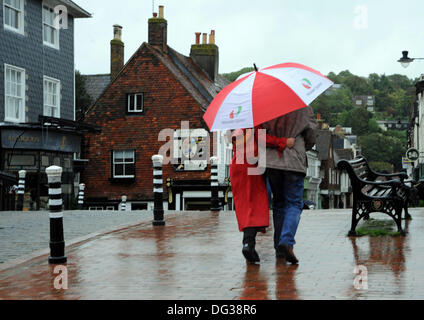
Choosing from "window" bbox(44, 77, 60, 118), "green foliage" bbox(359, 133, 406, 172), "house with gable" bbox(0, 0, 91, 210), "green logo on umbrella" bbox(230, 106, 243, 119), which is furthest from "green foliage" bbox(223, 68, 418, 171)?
"green logo on umbrella" bbox(230, 106, 243, 119)

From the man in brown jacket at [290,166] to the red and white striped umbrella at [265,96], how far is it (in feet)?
1.46

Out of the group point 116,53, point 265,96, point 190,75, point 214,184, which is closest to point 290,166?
point 265,96

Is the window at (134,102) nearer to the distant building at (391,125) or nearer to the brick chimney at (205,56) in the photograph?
the brick chimney at (205,56)

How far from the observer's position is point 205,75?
40844 mm

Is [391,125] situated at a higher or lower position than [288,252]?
higher

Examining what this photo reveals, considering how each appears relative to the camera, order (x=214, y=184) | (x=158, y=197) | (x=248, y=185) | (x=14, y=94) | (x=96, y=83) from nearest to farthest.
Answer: (x=248, y=185)
(x=158, y=197)
(x=214, y=184)
(x=14, y=94)
(x=96, y=83)

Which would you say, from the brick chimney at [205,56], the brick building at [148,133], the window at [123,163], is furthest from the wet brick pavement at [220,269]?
the brick chimney at [205,56]

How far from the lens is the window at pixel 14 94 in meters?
24.2

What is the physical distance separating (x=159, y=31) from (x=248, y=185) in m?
31.5

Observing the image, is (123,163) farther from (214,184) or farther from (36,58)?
(214,184)

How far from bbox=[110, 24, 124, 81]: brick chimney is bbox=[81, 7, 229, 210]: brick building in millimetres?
2152

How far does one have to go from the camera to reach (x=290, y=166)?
6.82m

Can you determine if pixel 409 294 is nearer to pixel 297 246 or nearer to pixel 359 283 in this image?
pixel 359 283
